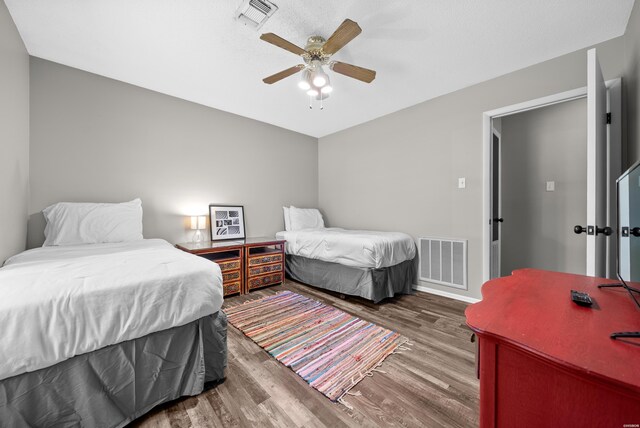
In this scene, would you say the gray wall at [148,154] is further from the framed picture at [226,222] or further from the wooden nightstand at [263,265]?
the wooden nightstand at [263,265]

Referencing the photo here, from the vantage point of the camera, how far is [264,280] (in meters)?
3.30

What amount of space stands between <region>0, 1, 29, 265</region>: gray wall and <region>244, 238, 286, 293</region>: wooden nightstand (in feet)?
6.22

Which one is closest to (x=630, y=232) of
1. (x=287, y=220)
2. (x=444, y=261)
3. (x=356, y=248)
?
(x=356, y=248)

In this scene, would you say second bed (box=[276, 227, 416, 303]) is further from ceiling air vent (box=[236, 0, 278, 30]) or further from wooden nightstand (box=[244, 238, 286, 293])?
ceiling air vent (box=[236, 0, 278, 30])

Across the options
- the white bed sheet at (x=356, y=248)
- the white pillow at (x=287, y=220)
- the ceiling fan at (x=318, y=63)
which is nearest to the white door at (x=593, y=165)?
the ceiling fan at (x=318, y=63)

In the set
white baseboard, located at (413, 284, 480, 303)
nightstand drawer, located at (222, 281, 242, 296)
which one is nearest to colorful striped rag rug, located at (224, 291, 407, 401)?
nightstand drawer, located at (222, 281, 242, 296)

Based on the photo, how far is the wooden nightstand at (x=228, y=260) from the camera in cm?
288

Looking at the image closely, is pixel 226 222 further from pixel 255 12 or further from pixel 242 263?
pixel 255 12

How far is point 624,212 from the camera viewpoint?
1.01m

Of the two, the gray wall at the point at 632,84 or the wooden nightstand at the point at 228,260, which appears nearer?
the gray wall at the point at 632,84

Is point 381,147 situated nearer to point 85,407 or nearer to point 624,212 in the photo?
point 624,212

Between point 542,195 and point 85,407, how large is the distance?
4.56 m

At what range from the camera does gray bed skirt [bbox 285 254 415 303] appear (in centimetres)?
272

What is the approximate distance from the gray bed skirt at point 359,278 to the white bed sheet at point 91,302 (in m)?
1.70
